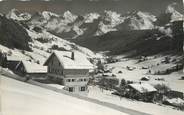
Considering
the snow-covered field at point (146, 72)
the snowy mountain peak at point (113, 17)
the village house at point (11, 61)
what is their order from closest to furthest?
the snow-covered field at point (146, 72) < the snowy mountain peak at point (113, 17) < the village house at point (11, 61)

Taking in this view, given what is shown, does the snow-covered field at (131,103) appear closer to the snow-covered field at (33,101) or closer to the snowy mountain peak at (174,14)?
the snow-covered field at (33,101)

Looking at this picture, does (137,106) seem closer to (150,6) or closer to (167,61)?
(167,61)

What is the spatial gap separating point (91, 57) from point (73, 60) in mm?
136

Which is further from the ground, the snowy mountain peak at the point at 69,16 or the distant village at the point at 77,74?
the snowy mountain peak at the point at 69,16

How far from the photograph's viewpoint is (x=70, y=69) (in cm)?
245

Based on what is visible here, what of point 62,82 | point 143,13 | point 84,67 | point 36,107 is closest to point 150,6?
point 143,13

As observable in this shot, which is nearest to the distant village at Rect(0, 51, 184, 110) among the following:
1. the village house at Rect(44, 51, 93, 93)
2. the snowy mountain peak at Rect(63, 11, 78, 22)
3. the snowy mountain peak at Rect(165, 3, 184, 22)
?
the village house at Rect(44, 51, 93, 93)

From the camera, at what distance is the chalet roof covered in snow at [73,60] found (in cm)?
243

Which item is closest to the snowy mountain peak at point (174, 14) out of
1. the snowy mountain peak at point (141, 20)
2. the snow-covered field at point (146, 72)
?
the snowy mountain peak at point (141, 20)

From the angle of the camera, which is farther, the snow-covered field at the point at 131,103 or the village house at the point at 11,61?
the village house at the point at 11,61

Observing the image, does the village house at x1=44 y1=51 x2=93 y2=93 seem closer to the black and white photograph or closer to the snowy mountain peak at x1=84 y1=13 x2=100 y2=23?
the black and white photograph

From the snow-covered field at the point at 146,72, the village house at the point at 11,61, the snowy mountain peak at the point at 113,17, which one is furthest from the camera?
the village house at the point at 11,61

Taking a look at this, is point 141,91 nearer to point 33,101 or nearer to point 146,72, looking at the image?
point 146,72

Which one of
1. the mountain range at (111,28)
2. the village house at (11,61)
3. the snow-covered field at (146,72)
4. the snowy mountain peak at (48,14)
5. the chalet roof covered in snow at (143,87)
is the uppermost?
the snowy mountain peak at (48,14)
